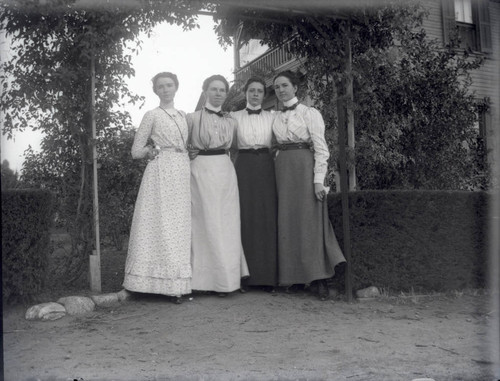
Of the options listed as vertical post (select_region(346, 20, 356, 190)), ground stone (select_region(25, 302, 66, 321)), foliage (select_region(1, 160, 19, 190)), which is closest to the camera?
foliage (select_region(1, 160, 19, 190))

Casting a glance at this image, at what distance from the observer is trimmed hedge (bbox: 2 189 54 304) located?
416 cm

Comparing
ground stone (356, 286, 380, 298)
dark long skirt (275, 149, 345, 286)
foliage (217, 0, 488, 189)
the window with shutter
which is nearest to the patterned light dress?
dark long skirt (275, 149, 345, 286)

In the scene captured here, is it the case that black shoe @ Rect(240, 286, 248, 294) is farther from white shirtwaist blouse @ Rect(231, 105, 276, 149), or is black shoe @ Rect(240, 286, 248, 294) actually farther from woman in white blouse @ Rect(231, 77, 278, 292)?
white shirtwaist blouse @ Rect(231, 105, 276, 149)

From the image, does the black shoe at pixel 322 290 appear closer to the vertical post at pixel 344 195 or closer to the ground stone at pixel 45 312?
the vertical post at pixel 344 195

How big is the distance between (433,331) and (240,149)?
238cm

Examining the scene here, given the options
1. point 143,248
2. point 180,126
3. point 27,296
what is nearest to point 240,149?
point 180,126

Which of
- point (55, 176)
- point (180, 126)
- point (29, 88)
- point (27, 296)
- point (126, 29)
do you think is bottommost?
point (27, 296)

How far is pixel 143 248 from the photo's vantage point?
4684mm

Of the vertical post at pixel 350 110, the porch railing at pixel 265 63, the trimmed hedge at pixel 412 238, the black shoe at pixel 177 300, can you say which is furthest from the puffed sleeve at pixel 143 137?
the porch railing at pixel 265 63

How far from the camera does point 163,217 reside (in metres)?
4.66

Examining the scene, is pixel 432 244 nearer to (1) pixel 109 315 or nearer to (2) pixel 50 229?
(1) pixel 109 315

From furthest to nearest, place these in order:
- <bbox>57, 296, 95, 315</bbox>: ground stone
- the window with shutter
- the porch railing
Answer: the porch railing → the window with shutter → <bbox>57, 296, 95, 315</bbox>: ground stone

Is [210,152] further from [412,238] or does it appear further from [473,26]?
[473,26]

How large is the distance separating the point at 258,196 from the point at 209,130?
0.78 metres
